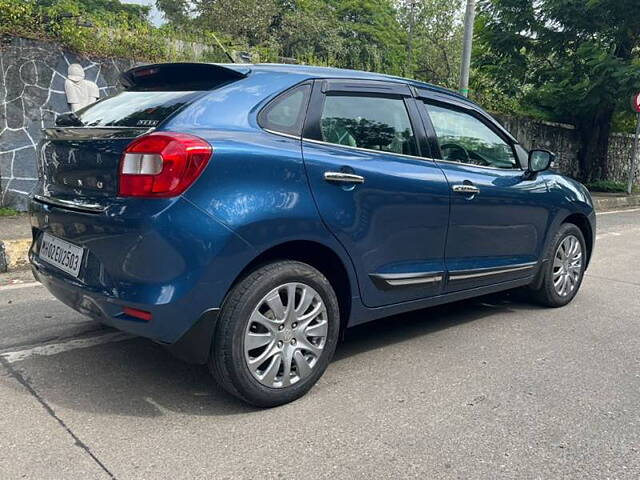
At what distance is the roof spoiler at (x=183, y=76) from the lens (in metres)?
3.11

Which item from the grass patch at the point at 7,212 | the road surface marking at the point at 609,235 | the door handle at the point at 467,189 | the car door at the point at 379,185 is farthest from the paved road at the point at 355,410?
the road surface marking at the point at 609,235

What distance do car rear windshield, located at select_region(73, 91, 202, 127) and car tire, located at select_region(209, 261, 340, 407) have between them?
2.93 ft

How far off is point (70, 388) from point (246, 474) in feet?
4.08

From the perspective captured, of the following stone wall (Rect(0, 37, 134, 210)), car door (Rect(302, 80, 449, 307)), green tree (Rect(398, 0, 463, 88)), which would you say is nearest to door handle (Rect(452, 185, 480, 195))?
car door (Rect(302, 80, 449, 307))

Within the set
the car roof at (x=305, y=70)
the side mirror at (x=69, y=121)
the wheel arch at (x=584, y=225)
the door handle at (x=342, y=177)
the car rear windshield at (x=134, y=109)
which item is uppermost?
the car roof at (x=305, y=70)

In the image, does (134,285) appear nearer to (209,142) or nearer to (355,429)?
(209,142)

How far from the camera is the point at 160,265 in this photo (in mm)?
2605

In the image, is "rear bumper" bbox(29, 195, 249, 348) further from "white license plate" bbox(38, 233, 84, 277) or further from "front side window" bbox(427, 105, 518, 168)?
"front side window" bbox(427, 105, 518, 168)

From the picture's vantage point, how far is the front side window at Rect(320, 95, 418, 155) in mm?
3285

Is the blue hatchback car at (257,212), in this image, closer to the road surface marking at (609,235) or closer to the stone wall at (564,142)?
the road surface marking at (609,235)

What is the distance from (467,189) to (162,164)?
2074mm

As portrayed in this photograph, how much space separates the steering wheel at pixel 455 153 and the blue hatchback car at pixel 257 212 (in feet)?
0.04

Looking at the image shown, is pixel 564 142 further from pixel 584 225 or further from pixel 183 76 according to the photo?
pixel 183 76

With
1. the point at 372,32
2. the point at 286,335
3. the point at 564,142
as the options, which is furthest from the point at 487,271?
the point at 372,32
